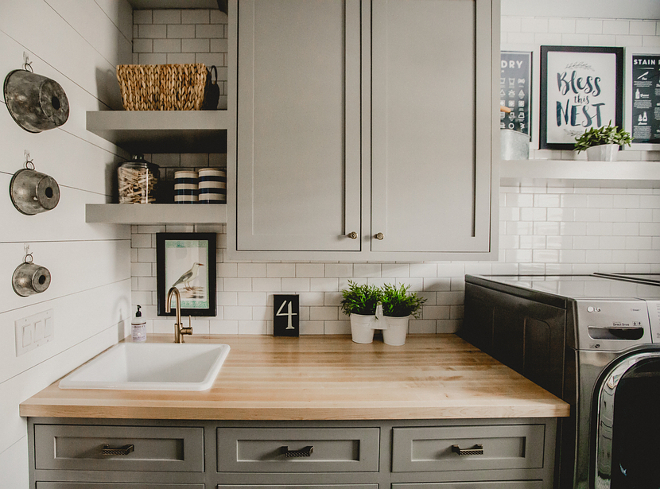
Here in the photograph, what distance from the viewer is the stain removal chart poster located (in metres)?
1.91

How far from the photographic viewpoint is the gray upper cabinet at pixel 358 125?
1457mm

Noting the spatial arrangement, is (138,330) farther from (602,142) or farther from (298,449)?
(602,142)

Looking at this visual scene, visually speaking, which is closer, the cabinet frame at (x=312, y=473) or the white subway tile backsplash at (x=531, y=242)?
the cabinet frame at (x=312, y=473)

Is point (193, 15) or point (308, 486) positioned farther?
point (193, 15)

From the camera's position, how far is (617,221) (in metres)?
1.96

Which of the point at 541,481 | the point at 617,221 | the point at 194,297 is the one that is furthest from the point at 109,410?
the point at 617,221

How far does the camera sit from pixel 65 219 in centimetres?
133

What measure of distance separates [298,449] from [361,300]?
75 cm

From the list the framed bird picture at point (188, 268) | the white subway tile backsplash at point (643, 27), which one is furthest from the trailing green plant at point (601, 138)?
the framed bird picture at point (188, 268)

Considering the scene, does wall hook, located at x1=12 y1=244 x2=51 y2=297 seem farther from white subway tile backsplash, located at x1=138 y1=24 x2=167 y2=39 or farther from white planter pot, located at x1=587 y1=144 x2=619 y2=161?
white planter pot, located at x1=587 y1=144 x2=619 y2=161

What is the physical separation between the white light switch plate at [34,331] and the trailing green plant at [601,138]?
2.39 m

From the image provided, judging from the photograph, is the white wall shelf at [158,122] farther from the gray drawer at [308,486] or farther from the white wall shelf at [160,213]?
the gray drawer at [308,486]

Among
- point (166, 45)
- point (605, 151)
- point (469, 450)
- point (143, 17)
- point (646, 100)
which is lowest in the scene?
point (469, 450)

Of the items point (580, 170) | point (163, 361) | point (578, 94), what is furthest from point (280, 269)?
point (578, 94)
